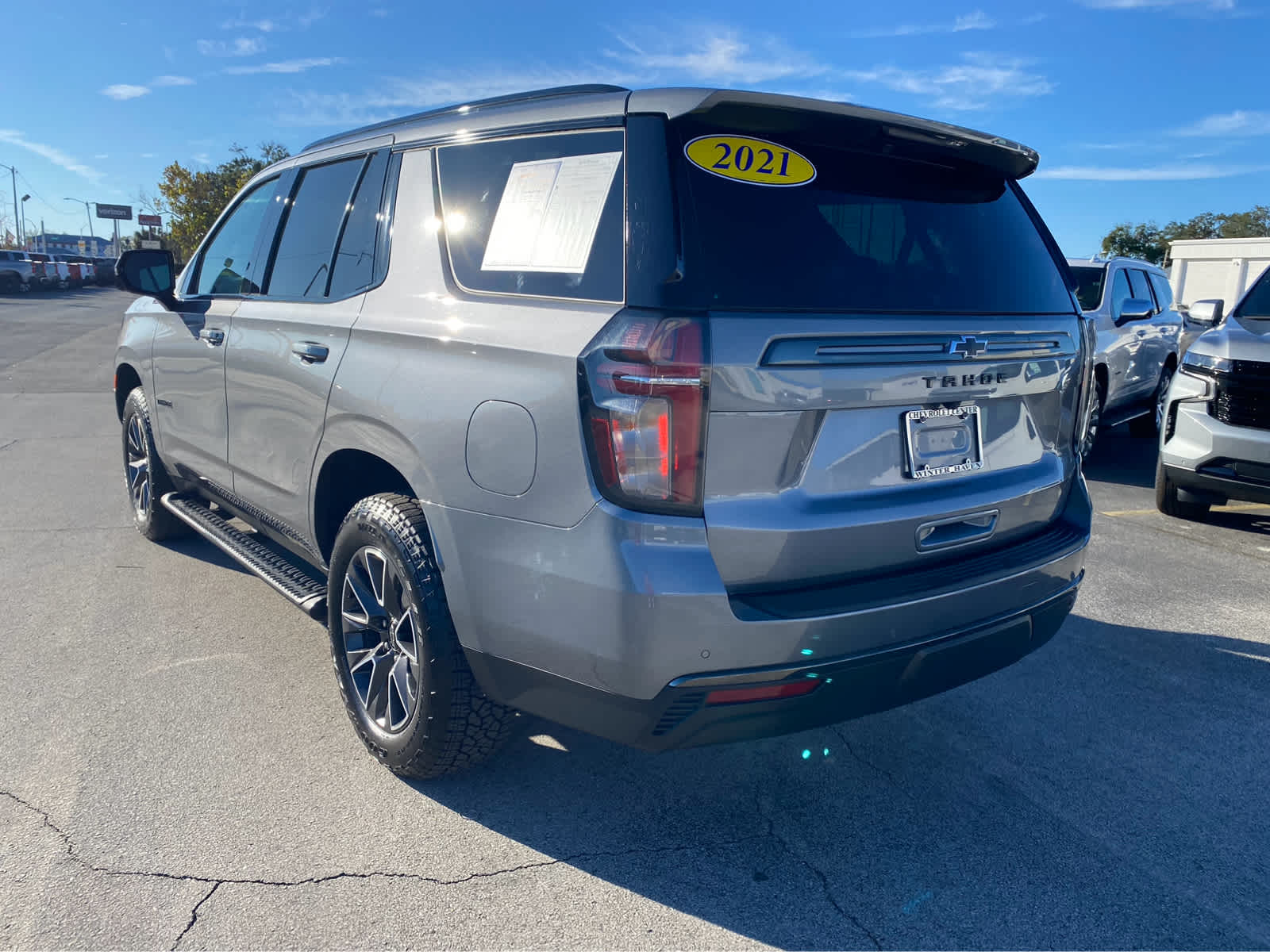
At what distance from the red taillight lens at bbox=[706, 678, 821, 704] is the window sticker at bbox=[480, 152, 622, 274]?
1080 mm

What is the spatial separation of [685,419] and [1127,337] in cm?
841

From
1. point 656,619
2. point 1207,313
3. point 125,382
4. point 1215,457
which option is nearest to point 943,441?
point 656,619

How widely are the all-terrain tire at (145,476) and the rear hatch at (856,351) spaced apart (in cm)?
391

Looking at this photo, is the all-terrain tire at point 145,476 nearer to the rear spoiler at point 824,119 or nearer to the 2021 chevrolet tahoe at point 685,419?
the 2021 chevrolet tahoe at point 685,419

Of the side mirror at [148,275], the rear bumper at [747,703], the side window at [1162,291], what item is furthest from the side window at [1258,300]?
the side mirror at [148,275]

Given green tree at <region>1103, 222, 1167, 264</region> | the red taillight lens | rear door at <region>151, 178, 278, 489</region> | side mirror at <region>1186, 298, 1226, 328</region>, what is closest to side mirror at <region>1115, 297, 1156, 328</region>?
side mirror at <region>1186, 298, 1226, 328</region>

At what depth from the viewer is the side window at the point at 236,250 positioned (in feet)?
13.8

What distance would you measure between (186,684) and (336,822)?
124 cm

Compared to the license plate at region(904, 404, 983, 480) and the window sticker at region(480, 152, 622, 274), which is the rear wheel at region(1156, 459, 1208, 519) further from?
the window sticker at region(480, 152, 622, 274)

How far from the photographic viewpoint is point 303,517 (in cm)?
349

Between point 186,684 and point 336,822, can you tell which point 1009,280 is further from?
point 186,684

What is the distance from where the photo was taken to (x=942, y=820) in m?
2.87

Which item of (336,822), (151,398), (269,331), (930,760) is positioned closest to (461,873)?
(336,822)

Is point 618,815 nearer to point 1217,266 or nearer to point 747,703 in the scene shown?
point 747,703
